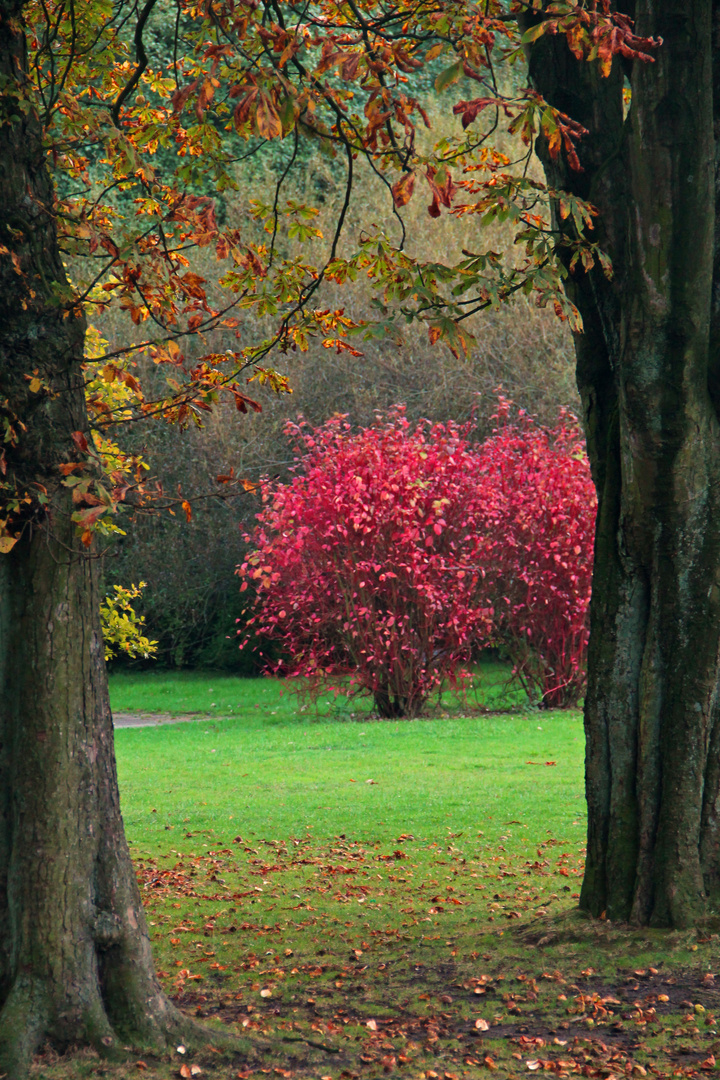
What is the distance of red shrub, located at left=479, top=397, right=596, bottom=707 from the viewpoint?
14.1 m

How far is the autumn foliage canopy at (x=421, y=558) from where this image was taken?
1338 centimetres

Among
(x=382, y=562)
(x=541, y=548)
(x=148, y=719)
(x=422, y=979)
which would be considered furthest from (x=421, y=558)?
(x=422, y=979)

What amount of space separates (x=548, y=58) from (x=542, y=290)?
58.0 inches

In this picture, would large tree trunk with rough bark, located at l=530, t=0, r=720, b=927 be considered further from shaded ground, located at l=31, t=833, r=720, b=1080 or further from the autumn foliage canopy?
the autumn foliage canopy

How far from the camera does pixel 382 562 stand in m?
A: 13.6

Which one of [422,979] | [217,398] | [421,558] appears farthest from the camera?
[421,558]

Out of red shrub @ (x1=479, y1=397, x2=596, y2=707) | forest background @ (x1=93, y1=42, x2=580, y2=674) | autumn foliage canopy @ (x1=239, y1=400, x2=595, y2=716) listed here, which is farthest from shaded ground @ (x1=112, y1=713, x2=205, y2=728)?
red shrub @ (x1=479, y1=397, x2=596, y2=707)

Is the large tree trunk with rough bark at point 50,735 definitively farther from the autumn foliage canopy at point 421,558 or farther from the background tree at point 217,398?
the autumn foliage canopy at point 421,558

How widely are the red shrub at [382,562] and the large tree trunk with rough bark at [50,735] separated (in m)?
9.51

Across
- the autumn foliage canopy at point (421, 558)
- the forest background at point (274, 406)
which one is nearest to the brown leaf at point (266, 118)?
the autumn foliage canopy at point (421, 558)

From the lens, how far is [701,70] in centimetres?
448

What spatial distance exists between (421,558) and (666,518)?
8.98 metres

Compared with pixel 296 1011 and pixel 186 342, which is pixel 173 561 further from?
pixel 296 1011

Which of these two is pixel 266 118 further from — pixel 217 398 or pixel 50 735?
pixel 50 735
